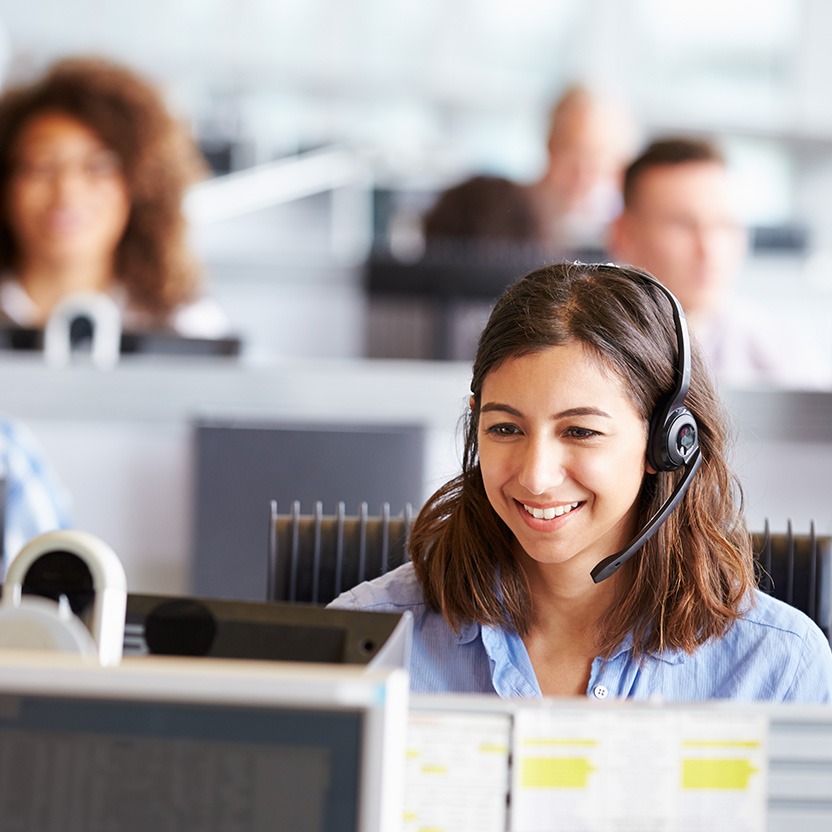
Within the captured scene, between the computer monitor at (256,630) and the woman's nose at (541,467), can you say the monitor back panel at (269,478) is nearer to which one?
the woman's nose at (541,467)

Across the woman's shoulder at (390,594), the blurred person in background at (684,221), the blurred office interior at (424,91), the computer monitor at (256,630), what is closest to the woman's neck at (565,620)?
the woman's shoulder at (390,594)

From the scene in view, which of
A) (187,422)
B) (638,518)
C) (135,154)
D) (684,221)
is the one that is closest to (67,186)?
(135,154)

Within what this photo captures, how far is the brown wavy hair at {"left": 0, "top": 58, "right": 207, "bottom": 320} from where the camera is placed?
2723 millimetres

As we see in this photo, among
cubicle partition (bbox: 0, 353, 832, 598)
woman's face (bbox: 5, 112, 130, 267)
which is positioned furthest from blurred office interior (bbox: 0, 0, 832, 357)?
cubicle partition (bbox: 0, 353, 832, 598)

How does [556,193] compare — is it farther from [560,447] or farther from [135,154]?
[560,447]

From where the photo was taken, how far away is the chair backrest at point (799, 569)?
1155mm

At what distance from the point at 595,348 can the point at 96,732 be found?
2.15ft

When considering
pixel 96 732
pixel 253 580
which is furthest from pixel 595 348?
pixel 253 580

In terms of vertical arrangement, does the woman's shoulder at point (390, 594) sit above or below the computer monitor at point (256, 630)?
above

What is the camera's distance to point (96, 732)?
1.76 ft

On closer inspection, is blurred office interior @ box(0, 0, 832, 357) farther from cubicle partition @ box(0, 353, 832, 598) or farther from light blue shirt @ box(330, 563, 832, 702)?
light blue shirt @ box(330, 563, 832, 702)

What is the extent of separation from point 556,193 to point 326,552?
9.81ft

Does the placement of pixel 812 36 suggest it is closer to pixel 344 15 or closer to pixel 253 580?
pixel 344 15

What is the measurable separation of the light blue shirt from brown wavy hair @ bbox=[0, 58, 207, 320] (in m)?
1.83
